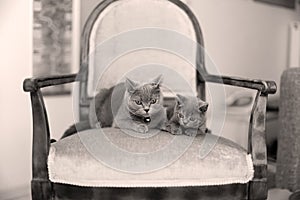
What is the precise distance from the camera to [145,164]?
1.26m

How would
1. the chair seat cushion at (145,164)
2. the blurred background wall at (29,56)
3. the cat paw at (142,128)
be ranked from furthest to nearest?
the blurred background wall at (29,56)
the cat paw at (142,128)
the chair seat cushion at (145,164)

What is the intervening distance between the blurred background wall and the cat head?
568 millimetres

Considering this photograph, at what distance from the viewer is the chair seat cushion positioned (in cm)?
126

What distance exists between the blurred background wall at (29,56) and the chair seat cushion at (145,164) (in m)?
0.57

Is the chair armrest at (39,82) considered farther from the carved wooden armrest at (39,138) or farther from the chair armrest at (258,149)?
the chair armrest at (258,149)

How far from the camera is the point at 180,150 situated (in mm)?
1309

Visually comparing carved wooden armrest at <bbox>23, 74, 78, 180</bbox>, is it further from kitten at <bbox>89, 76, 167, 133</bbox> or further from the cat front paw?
the cat front paw

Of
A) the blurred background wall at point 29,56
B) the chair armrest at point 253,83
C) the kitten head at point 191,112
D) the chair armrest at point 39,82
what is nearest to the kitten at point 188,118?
the kitten head at point 191,112

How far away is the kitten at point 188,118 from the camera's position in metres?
1.43

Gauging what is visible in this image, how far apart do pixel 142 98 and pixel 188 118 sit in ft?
0.50

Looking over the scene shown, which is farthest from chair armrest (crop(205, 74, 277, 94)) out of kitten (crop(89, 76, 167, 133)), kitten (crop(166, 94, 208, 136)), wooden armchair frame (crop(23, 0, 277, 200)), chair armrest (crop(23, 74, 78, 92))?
chair armrest (crop(23, 74, 78, 92))

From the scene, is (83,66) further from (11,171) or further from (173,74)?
(11,171)

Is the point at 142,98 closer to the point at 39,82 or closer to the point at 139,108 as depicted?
the point at 139,108

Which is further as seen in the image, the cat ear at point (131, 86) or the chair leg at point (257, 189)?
the cat ear at point (131, 86)
